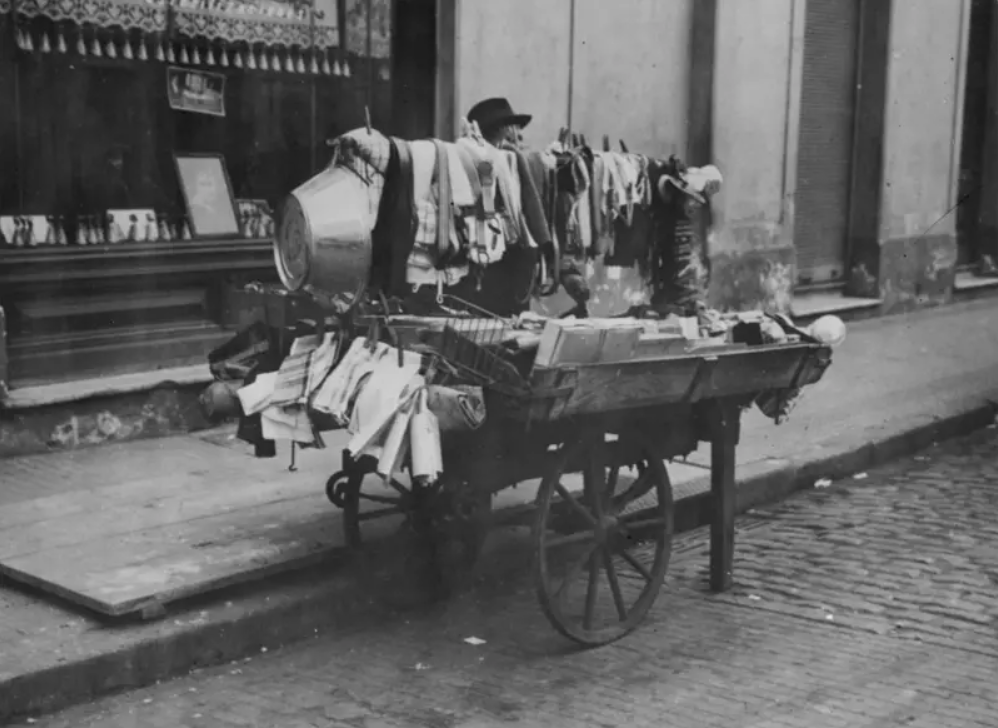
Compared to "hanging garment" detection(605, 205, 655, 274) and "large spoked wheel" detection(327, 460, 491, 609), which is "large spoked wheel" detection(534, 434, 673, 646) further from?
"hanging garment" detection(605, 205, 655, 274)

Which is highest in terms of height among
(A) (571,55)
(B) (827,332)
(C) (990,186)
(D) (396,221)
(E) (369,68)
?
(A) (571,55)

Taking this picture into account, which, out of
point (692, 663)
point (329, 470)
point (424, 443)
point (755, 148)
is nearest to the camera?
point (424, 443)

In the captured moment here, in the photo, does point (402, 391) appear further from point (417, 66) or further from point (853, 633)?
point (417, 66)

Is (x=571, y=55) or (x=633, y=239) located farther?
(x=571, y=55)

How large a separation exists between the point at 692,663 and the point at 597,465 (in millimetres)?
814

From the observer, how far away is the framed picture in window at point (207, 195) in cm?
841

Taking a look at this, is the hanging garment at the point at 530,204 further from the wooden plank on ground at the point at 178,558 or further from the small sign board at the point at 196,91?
the small sign board at the point at 196,91

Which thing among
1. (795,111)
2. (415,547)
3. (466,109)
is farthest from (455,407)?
(795,111)

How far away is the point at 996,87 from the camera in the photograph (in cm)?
1652

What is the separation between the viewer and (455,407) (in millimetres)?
4711

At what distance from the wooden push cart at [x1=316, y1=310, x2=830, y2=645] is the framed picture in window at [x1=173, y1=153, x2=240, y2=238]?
10.1ft

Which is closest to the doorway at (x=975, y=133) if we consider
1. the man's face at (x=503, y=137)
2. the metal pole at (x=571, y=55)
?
the metal pole at (x=571, y=55)

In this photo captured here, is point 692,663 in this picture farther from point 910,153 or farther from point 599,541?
point 910,153

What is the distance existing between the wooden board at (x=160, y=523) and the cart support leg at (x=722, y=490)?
1.58 metres
